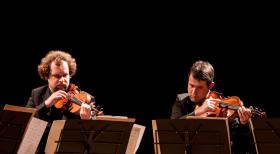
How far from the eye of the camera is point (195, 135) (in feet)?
11.7

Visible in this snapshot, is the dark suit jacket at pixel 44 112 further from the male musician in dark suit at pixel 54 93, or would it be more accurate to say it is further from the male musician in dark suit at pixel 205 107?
the male musician in dark suit at pixel 205 107

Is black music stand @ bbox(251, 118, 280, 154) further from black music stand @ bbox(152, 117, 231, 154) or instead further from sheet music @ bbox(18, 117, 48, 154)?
sheet music @ bbox(18, 117, 48, 154)

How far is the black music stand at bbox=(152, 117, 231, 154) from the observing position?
352cm

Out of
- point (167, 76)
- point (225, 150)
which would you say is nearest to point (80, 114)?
point (225, 150)

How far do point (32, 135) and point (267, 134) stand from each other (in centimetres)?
191

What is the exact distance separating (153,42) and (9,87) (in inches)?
77.4

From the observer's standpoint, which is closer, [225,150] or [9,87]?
[225,150]

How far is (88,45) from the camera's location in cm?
581

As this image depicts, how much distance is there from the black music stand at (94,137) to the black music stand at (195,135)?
30 centimetres

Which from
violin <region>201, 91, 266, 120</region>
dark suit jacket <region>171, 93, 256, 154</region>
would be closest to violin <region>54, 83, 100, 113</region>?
dark suit jacket <region>171, 93, 256, 154</region>

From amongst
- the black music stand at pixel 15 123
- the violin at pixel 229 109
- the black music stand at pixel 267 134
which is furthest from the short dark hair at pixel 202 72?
the black music stand at pixel 15 123

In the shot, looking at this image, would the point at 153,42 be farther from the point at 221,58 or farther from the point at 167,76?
the point at 221,58

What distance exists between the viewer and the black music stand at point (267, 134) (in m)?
3.42

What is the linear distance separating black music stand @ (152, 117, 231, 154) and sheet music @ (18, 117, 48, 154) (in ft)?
3.14
